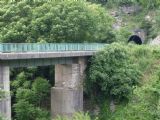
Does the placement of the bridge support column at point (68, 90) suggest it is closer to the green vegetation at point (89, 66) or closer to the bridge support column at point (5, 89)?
the green vegetation at point (89, 66)

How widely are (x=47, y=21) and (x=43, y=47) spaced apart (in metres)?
10.3

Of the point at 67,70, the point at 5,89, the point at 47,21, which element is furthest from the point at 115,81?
the point at 5,89

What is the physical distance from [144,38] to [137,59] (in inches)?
1084

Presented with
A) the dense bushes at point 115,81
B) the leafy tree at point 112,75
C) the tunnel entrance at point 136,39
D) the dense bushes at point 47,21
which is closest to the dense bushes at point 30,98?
the dense bushes at point 47,21

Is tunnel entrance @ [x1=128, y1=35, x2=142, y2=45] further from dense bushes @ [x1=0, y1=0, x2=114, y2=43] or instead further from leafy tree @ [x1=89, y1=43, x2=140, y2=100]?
leafy tree @ [x1=89, y1=43, x2=140, y2=100]

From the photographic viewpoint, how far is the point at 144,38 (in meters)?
76.0

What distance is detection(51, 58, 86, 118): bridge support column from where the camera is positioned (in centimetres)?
4147

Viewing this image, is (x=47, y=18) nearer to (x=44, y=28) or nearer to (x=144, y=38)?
(x=44, y=28)

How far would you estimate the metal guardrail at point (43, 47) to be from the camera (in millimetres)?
32656

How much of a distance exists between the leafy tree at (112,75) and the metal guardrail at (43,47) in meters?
1.23

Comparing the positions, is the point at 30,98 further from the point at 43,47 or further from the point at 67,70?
the point at 43,47

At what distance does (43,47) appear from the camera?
121 ft

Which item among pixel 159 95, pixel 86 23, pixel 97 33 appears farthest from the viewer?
pixel 97 33

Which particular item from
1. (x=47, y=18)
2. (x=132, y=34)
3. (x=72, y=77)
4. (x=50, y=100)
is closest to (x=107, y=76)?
(x=72, y=77)
